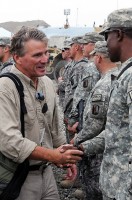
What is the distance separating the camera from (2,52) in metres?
6.14

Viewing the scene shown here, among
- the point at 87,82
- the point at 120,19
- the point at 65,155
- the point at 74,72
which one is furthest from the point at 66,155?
the point at 74,72

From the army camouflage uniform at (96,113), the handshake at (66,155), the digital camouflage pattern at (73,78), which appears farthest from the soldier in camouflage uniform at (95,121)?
the digital camouflage pattern at (73,78)

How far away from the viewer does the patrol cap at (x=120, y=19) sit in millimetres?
2479

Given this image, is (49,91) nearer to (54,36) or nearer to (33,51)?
(33,51)

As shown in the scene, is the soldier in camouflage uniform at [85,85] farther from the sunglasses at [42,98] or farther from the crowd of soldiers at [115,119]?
the sunglasses at [42,98]

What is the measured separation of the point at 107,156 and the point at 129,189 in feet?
1.19

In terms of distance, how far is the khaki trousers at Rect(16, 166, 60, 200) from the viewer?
8.87 ft

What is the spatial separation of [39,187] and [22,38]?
3.39ft

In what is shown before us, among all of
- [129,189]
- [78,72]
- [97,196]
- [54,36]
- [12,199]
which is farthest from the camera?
[54,36]

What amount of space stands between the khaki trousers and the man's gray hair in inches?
33.3

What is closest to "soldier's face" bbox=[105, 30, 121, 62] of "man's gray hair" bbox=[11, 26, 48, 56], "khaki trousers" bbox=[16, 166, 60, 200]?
"man's gray hair" bbox=[11, 26, 48, 56]

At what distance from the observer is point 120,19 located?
2.50m

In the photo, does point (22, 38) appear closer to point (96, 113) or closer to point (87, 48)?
point (96, 113)

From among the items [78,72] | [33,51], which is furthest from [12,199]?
[78,72]
